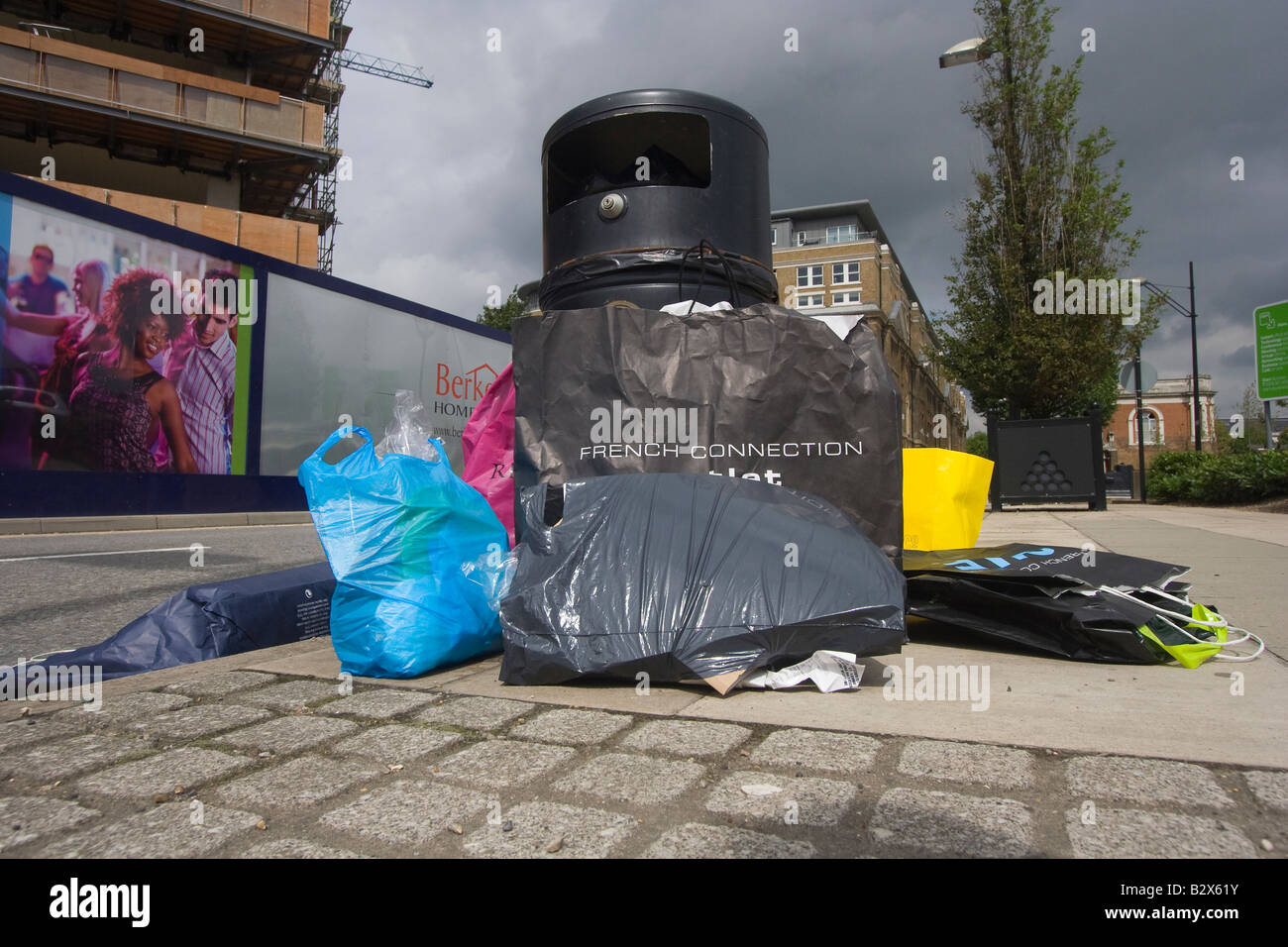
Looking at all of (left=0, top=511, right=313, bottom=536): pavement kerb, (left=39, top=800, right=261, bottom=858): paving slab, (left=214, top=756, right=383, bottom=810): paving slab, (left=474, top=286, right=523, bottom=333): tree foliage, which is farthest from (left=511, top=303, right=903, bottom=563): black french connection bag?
(left=474, top=286, right=523, bottom=333): tree foliage

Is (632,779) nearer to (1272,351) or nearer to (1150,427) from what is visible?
(1272,351)

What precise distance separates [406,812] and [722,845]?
21.5 inches

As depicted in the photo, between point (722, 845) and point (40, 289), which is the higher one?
point (40, 289)

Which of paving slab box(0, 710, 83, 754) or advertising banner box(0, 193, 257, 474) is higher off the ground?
advertising banner box(0, 193, 257, 474)

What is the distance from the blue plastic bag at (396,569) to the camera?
7.60 feet

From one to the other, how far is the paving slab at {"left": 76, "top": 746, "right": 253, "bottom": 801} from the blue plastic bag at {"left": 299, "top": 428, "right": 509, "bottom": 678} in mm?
649

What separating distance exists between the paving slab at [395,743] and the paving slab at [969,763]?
0.97m

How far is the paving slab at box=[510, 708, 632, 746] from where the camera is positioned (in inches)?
69.1

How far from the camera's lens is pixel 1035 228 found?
53.8 ft

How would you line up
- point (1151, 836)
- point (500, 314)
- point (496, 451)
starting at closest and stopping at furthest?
point (1151, 836) < point (496, 451) < point (500, 314)

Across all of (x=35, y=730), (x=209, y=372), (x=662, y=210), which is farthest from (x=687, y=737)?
(x=209, y=372)

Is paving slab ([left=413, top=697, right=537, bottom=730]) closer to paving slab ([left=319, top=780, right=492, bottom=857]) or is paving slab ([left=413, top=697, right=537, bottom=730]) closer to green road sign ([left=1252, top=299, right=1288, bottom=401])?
paving slab ([left=319, top=780, right=492, bottom=857])
